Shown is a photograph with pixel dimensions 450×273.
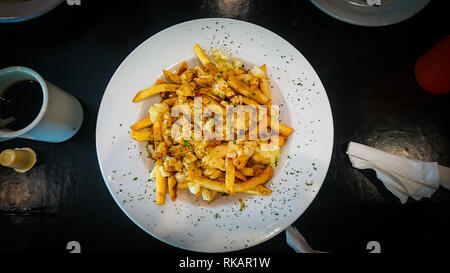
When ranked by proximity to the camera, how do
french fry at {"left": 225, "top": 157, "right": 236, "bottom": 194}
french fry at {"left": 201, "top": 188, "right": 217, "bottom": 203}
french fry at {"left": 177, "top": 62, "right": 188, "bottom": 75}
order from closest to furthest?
french fry at {"left": 225, "top": 157, "right": 236, "bottom": 194}, french fry at {"left": 201, "top": 188, "right": 217, "bottom": 203}, french fry at {"left": 177, "top": 62, "right": 188, "bottom": 75}

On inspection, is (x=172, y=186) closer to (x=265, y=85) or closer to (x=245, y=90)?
(x=245, y=90)

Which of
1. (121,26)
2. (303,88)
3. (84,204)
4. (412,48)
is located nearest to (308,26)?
(303,88)

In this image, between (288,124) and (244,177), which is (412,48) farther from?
(244,177)

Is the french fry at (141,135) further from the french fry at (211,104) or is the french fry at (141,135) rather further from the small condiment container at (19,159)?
the small condiment container at (19,159)

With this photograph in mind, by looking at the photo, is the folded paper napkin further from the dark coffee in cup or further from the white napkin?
the dark coffee in cup

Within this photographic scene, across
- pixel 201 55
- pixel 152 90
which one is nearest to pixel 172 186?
pixel 152 90

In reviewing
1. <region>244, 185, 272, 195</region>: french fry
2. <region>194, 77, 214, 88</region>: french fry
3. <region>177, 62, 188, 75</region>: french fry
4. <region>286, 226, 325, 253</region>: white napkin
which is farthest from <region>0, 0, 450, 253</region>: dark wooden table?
<region>194, 77, 214, 88</region>: french fry

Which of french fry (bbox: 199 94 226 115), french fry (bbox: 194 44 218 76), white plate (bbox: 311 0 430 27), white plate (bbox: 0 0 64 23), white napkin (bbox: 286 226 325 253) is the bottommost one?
white napkin (bbox: 286 226 325 253)
